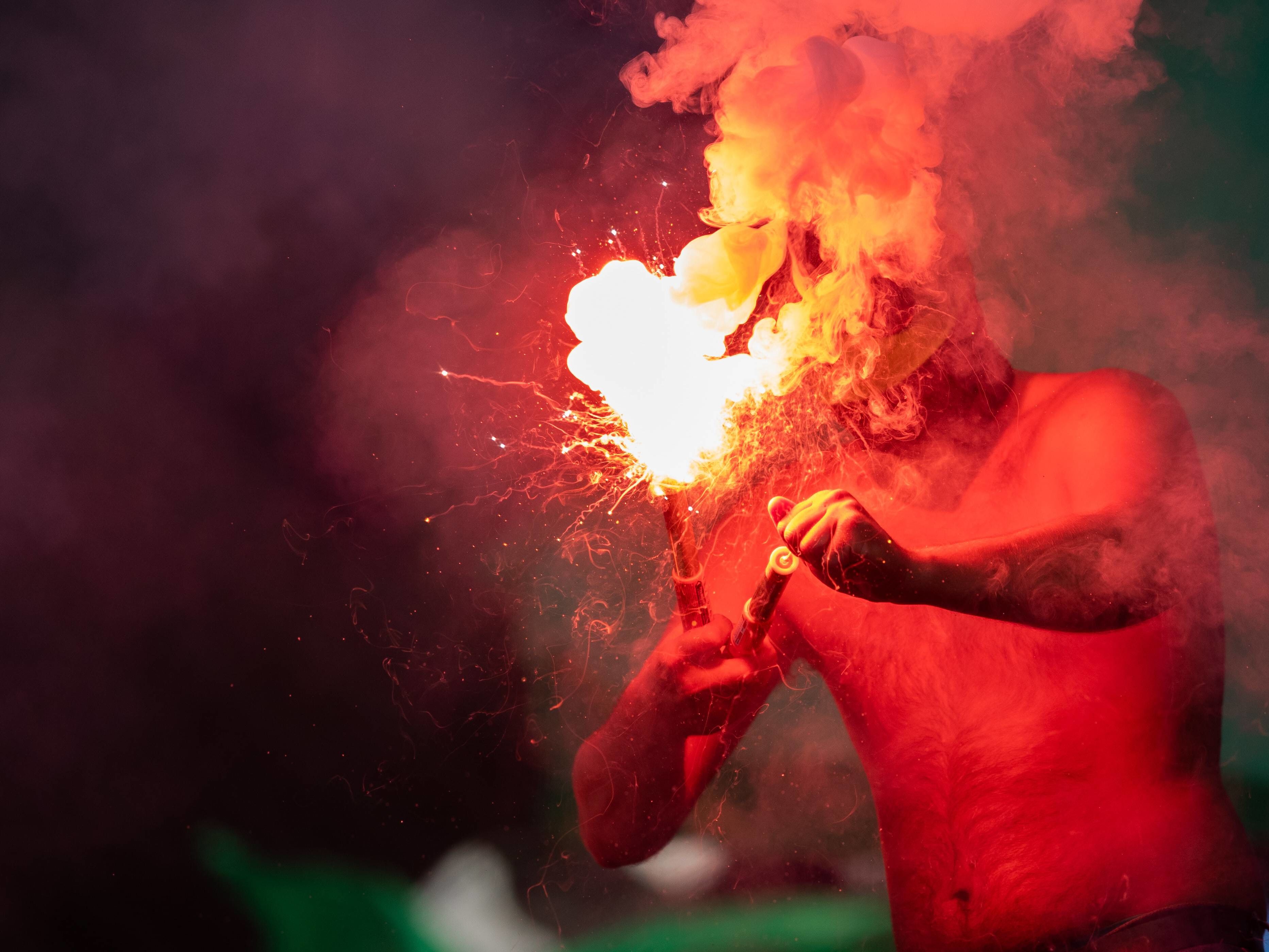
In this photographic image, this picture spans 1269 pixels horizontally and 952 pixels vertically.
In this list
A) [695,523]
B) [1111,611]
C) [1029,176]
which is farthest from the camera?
[695,523]

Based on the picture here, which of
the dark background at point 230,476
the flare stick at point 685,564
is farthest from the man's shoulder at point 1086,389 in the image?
the dark background at point 230,476

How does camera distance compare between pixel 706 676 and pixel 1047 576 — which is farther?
pixel 706 676

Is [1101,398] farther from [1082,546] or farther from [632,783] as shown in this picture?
[632,783]

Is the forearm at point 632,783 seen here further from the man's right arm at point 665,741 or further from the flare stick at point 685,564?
the flare stick at point 685,564

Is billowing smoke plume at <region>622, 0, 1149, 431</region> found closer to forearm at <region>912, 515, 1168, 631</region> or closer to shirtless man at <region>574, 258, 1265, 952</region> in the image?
shirtless man at <region>574, 258, 1265, 952</region>

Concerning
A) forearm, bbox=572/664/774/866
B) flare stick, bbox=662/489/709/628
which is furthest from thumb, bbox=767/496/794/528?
forearm, bbox=572/664/774/866

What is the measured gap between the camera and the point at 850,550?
1.01 m

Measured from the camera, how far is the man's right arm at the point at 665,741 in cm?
125

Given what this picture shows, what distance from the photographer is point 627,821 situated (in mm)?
1366

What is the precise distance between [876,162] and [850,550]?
0.61 m

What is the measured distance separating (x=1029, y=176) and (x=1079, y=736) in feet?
2.92

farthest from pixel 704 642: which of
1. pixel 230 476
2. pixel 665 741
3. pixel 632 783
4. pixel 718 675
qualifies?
pixel 230 476

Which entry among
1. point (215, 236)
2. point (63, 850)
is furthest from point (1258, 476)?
point (63, 850)

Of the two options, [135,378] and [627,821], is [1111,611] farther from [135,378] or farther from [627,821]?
[135,378]
